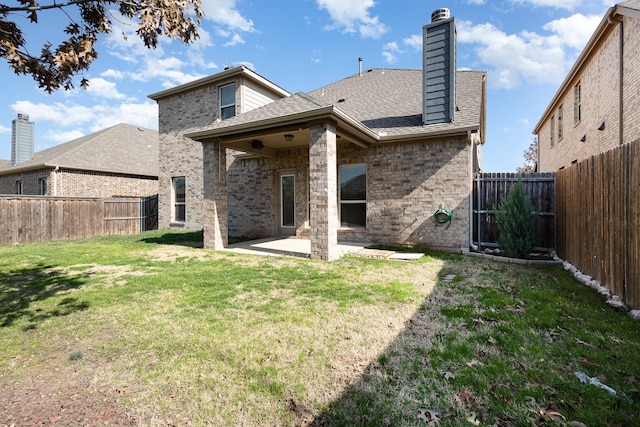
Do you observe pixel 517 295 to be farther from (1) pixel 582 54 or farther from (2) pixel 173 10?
(1) pixel 582 54

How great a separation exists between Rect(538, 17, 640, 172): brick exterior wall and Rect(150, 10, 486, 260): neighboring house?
338 centimetres

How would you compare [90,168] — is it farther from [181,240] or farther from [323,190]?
[323,190]

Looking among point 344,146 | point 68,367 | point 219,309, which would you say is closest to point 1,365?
point 68,367

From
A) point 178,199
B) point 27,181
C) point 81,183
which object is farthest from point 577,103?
point 27,181

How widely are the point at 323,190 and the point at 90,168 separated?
1586 cm

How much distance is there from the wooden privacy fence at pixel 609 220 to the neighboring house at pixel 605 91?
11.8ft

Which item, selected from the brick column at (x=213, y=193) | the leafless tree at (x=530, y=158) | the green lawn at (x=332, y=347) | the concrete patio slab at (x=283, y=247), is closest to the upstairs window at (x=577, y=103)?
the green lawn at (x=332, y=347)

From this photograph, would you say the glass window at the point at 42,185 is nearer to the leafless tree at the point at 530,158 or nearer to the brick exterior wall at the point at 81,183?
the brick exterior wall at the point at 81,183

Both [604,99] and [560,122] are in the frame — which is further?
[560,122]

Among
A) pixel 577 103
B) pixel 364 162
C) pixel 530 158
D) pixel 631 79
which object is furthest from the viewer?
pixel 530 158

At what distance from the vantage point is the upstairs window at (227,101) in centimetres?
1292

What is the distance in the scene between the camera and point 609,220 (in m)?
4.33

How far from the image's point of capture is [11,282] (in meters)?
5.45

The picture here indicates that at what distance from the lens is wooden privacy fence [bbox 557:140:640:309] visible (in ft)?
12.2
